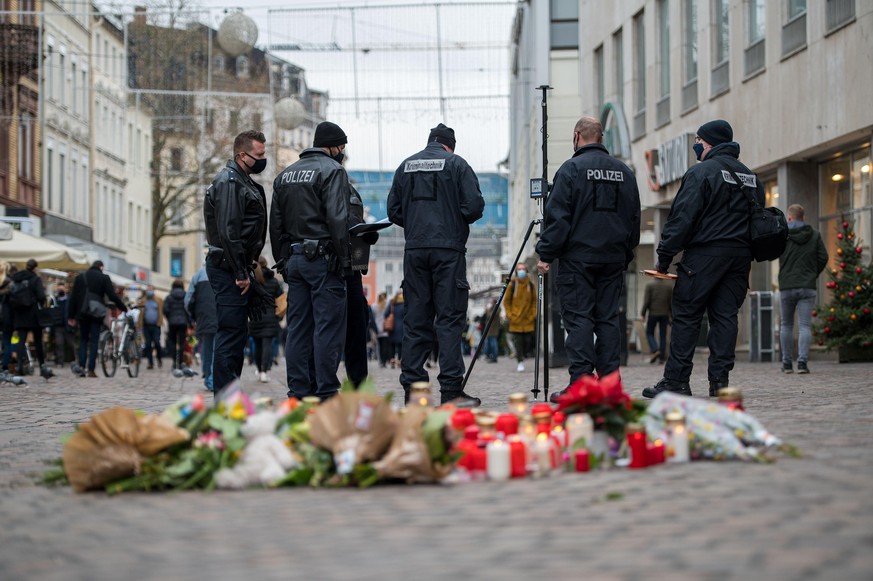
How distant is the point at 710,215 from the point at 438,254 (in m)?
2.08

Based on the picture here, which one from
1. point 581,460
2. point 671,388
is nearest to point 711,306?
point 671,388

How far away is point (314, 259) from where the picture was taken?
10953 millimetres

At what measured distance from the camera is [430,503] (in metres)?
6.05

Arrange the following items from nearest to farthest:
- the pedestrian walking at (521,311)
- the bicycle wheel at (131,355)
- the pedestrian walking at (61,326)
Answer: the bicycle wheel at (131,355), the pedestrian walking at (61,326), the pedestrian walking at (521,311)

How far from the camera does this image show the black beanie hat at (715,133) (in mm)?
11781

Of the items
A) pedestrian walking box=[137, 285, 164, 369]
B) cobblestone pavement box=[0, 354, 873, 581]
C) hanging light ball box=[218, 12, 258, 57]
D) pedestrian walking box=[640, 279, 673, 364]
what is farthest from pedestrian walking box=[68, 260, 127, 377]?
cobblestone pavement box=[0, 354, 873, 581]

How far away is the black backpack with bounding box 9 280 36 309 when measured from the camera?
2208cm

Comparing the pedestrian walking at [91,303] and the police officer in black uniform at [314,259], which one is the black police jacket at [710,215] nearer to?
the police officer in black uniform at [314,259]

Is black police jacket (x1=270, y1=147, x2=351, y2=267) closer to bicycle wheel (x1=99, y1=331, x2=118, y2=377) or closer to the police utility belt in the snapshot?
the police utility belt

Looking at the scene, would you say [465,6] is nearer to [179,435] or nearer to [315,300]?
[315,300]

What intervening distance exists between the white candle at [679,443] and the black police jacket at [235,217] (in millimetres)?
4849

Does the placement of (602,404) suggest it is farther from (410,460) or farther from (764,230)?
(764,230)

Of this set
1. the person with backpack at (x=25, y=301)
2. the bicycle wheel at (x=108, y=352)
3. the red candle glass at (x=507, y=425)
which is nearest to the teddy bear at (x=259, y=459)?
the red candle glass at (x=507, y=425)

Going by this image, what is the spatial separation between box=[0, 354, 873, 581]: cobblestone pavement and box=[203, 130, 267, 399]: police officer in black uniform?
3.53m
